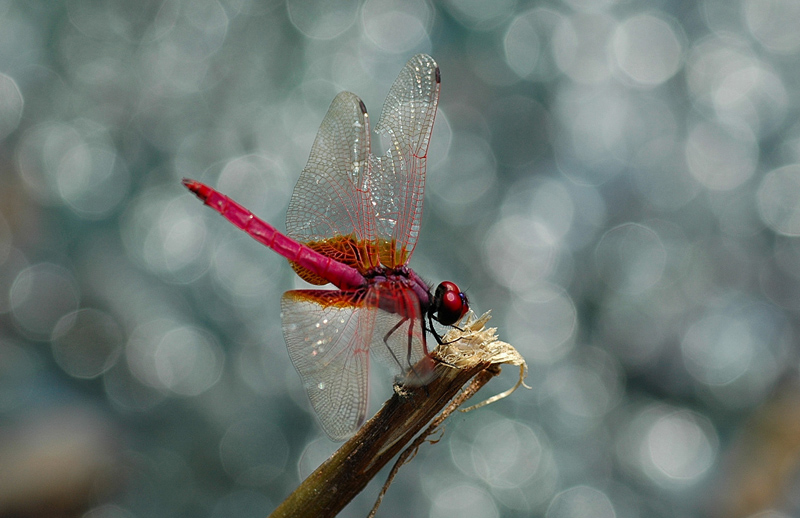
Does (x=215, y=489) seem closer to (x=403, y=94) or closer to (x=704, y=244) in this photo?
(x=403, y=94)

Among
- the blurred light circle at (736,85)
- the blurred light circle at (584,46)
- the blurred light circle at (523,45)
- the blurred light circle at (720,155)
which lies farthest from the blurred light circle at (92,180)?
the blurred light circle at (736,85)

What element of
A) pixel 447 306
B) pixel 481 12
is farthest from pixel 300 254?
pixel 481 12

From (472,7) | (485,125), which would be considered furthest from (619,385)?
(472,7)

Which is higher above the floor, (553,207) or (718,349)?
(553,207)

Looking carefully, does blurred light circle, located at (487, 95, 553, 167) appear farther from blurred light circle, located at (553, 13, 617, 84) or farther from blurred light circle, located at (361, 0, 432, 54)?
blurred light circle, located at (361, 0, 432, 54)

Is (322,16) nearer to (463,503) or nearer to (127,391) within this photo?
(127,391)

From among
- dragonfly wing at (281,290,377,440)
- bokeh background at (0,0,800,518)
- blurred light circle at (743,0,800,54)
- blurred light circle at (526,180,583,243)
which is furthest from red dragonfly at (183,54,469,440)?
blurred light circle at (743,0,800,54)
